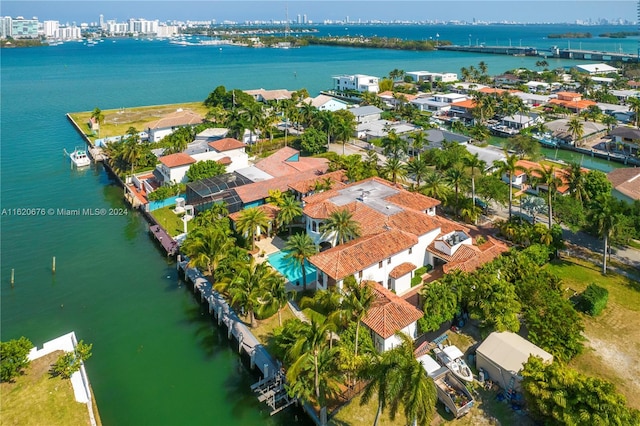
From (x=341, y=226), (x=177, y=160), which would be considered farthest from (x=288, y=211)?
(x=177, y=160)

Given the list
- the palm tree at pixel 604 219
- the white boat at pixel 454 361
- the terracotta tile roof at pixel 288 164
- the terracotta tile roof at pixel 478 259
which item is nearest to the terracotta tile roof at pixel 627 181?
the palm tree at pixel 604 219

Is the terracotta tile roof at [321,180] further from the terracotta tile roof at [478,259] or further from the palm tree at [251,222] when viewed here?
the terracotta tile roof at [478,259]

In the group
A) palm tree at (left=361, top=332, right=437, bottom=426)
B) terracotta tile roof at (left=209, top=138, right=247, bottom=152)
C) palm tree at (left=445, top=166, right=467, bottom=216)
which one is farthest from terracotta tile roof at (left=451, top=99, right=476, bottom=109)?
palm tree at (left=361, top=332, right=437, bottom=426)

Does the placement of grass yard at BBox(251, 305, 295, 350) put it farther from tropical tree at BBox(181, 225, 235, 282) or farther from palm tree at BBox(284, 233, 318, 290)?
tropical tree at BBox(181, 225, 235, 282)

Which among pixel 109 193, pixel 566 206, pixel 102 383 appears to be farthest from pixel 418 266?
pixel 109 193

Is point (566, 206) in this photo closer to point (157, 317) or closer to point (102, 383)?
point (157, 317)

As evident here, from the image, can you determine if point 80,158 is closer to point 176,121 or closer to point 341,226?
point 176,121
